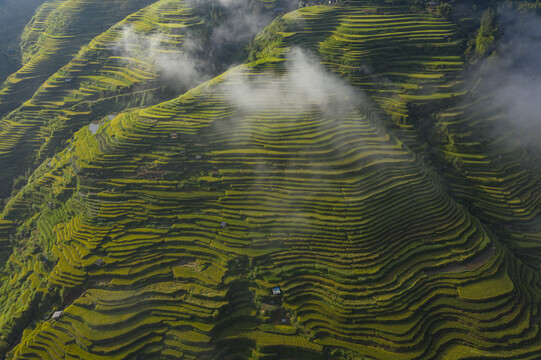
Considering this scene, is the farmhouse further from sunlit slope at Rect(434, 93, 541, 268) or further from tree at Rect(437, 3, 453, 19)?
tree at Rect(437, 3, 453, 19)

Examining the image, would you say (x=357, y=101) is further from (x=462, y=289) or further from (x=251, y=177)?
(x=462, y=289)

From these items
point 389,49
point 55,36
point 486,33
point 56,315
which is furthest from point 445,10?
point 55,36

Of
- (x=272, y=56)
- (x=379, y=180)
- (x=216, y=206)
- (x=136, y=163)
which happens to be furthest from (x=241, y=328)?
(x=272, y=56)

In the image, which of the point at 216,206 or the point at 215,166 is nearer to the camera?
the point at 216,206

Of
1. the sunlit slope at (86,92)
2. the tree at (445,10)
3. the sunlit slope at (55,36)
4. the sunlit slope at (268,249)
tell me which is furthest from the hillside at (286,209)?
the sunlit slope at (55,36)

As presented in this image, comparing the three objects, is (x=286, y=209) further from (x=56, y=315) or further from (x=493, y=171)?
(x=493, y=171)
